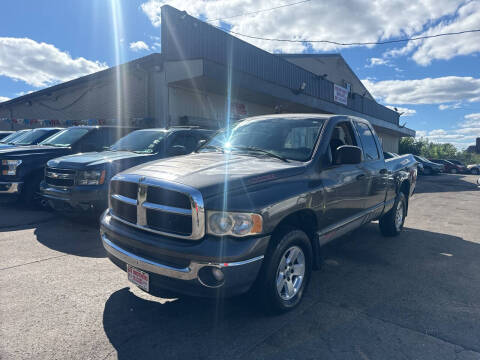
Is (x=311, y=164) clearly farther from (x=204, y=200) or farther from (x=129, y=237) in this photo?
(x=129, y=237)

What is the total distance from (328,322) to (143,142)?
482 centimetres

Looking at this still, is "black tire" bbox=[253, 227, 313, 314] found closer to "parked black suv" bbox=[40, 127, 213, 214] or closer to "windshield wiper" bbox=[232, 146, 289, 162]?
"windshield wiper" bbox=[232, 146, 289, 162]

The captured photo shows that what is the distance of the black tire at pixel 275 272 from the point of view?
2701 mm

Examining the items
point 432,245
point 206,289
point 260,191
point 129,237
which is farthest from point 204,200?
point 432,245

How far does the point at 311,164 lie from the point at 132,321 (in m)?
2.21

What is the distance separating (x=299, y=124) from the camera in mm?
3910

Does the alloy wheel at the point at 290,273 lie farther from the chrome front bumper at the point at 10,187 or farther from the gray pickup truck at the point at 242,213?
the chrome front bumper at the point at 10,187

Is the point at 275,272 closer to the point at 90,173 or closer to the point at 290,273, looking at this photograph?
the point at 290,273

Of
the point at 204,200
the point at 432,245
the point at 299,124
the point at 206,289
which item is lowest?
the point at 432,245

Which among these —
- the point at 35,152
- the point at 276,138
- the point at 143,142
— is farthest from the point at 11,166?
the point at 276,138

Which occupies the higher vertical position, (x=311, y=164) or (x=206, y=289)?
(x=311, y=164)

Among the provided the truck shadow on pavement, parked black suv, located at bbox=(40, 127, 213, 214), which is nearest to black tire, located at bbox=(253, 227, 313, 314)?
the truck shadow on pavement

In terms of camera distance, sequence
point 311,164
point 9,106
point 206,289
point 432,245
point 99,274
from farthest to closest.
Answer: point 9,106 → point 432,245 → point 99,274 → point 311,164 → point 206,289

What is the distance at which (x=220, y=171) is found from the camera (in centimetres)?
287
